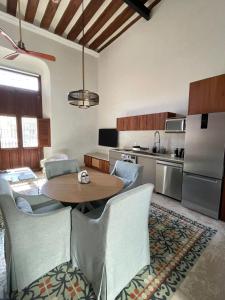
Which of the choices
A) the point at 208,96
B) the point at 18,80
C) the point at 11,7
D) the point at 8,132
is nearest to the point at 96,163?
the point at 8,132

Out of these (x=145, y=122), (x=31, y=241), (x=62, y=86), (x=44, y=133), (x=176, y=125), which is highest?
(x=62, y=86)

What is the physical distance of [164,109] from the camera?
4.02 m

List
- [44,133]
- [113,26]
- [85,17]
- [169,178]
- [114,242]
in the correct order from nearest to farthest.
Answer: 1. [114,242]
2. [169,178]
3. [85,17]
4. [113,26]
5. [44,133]

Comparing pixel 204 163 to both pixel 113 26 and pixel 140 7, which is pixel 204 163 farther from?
pixel 113 26

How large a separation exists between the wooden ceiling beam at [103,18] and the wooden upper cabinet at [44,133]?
2.65 metres

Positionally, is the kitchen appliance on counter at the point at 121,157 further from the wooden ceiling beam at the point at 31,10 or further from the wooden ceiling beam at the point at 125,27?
the wooden ceiling beam at the point at 31,10

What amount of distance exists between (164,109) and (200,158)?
1.79 m

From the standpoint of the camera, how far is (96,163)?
5.48m

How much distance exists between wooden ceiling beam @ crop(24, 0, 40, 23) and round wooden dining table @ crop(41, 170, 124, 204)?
4273 millimetres

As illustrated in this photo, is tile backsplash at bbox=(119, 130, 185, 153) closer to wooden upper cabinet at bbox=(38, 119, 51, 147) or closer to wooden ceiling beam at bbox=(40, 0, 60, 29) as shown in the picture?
wooden upper cabinet at bbox=(38, 119, 51, 147)

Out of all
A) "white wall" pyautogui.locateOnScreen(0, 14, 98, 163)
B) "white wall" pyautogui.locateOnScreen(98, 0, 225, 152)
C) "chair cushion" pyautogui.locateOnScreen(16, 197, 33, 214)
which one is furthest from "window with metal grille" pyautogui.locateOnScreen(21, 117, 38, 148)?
"chair cushion" pyautogui.locateOnScreen(16, 197, 33, 214)

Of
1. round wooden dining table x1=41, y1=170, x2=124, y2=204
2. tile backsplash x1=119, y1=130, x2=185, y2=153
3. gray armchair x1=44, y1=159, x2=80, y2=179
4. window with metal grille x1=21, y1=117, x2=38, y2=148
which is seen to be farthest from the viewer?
window with metal grille x1=21, y1=117, x2=38, y2=148

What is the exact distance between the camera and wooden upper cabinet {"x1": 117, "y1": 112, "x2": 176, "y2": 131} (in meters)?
3.62

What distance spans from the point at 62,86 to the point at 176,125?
3.95 m
